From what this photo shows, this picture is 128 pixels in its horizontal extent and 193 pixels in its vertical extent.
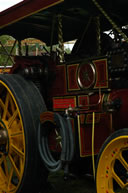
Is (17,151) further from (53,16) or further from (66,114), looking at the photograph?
(53,16)

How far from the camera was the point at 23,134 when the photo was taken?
3.38 meters

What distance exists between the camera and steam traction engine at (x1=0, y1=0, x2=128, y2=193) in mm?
2834

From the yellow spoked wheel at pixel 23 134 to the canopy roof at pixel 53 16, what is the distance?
0.72m

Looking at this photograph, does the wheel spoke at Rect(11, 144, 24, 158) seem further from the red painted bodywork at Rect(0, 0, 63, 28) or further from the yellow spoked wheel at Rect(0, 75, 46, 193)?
the red painted bodywork at Rect(0, 0, 63, 28)

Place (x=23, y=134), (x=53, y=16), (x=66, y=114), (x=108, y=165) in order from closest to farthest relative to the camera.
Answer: (x=108, y=165) → (x=66, y=114) → (x=23, y=134) → (x=53, y=16)

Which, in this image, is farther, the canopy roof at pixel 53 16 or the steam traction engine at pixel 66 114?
the canopy roof at pixel 53 16

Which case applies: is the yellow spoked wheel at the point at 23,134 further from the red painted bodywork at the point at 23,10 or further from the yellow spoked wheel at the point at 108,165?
the yellow spoked wheel at the point at 108,165

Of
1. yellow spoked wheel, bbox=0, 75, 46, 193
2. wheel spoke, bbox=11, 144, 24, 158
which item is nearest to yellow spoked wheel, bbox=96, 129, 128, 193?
yellow spoked wheel, bbox=0, 75, 46, 193

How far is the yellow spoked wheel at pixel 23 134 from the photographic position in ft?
11.1

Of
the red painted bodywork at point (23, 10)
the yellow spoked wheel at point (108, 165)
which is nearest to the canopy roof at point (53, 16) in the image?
the red painted bodywork at point (23, 10)

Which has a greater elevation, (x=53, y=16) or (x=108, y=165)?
(x=53, y=16)

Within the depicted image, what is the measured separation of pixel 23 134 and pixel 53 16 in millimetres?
1420

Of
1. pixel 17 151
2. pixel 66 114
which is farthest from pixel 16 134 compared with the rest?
pixel 66 114

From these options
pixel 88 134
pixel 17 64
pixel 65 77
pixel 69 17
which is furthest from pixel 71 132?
pixel 69 17
